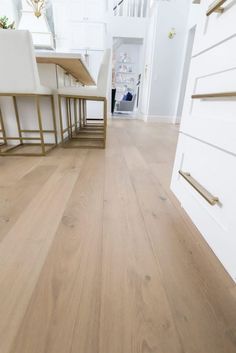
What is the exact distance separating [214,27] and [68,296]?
111 cm

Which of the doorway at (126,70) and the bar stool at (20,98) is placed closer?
the bar stool at (20,98)

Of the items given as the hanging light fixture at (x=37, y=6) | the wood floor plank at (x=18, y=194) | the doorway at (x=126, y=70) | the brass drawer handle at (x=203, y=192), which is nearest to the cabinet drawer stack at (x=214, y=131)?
the brass drawer handle at (x=203, y=192)

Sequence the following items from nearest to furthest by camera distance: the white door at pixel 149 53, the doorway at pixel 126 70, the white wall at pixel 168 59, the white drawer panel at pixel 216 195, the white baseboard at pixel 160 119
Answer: the white drawer panel at pixel 216 195, the white wall at pixel 168 59, the white door at pixel 149 53, the white baseboard at pixel 160 119, the doorway at pixel 126 70

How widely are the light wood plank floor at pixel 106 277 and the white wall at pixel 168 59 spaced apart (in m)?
4.45

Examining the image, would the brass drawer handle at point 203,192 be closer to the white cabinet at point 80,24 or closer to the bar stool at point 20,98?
the bar stool at point 20,98

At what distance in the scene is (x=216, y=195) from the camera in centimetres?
71

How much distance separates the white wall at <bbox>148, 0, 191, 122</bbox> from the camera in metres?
4.26

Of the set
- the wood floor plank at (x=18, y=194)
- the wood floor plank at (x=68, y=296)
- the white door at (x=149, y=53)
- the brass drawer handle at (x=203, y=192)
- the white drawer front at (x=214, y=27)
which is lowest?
the wood floor plank at (x=18, y=194)

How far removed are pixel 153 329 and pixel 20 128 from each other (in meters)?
2.14

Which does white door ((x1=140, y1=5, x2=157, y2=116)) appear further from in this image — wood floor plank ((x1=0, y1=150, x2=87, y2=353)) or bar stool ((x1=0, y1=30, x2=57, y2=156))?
wood floor plank ((x1=0, y1=150, x2=87, y2=353))

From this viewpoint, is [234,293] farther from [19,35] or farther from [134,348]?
[19,35]

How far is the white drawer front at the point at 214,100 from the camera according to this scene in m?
0.63

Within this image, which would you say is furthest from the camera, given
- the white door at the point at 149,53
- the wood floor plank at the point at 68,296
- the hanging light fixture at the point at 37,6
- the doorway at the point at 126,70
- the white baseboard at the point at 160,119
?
the doorway at the point at 126,70

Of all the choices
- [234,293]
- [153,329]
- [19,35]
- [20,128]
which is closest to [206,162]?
[234,293]
